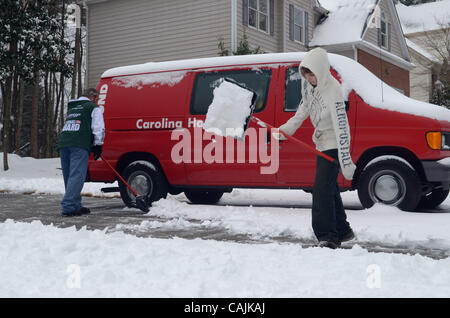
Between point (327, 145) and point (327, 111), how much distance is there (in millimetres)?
303

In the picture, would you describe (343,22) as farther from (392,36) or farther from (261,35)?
(261,35)

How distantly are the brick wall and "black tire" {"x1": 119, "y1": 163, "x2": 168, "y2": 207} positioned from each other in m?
18.3

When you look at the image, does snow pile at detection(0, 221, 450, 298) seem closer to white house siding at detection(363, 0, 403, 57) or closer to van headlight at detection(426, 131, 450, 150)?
van headlight at detection(426, 131, 450, 150)

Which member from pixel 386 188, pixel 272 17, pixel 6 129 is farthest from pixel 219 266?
pixel 272 17

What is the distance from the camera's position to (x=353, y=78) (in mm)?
7168

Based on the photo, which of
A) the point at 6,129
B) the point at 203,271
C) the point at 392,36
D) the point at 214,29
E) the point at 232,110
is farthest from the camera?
the point at 392,36

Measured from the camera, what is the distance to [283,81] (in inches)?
290

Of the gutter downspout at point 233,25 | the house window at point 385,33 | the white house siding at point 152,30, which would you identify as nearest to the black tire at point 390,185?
the gutter downspout at point 233,25

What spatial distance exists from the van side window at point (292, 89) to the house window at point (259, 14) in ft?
44.2

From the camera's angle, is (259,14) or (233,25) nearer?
(233,25)

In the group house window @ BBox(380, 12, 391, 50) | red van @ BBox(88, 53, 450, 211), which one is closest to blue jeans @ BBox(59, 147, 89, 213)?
red van @ BBox(88, 53, 450, 211)

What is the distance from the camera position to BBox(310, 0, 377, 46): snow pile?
24.3 metres

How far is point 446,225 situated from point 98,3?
786 inches

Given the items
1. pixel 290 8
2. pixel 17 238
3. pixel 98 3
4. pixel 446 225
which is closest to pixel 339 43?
pixel 290 8
